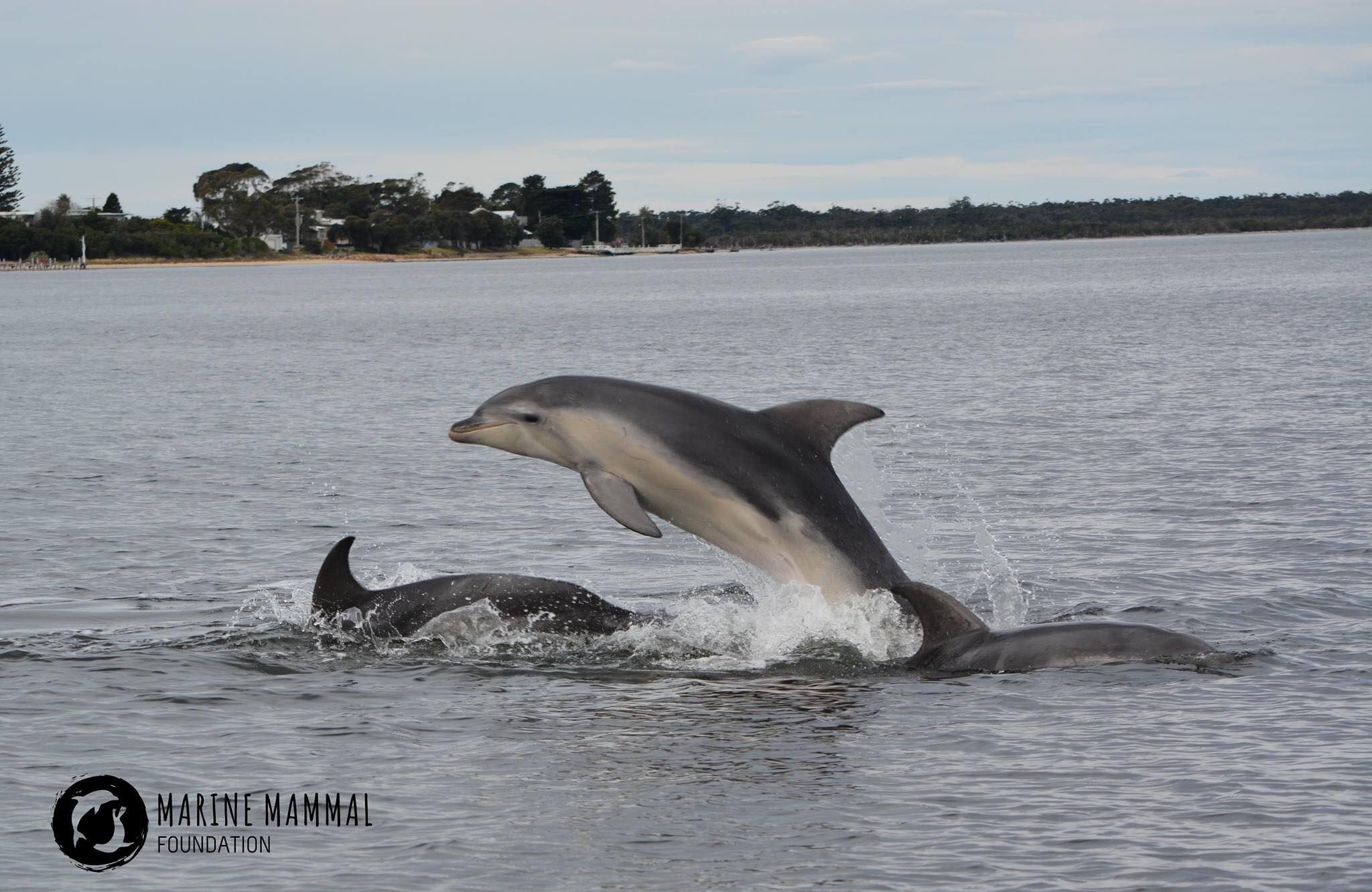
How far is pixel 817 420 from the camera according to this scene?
1249 centimetres

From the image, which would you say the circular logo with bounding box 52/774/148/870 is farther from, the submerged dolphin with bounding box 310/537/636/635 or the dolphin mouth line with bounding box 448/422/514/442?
the submerged dolphin with bounding box 310/537/636/635

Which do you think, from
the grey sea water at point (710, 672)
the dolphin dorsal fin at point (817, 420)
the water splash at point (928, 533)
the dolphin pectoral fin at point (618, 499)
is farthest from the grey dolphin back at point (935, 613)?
the water splash at point (928, 533)

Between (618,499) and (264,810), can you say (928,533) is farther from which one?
(264,810)

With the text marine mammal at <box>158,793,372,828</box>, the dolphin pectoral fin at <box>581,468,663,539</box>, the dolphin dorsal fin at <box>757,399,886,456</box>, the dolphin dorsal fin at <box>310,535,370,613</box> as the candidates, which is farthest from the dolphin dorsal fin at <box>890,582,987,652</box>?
the dolphin dorsal fin at <box>310,535,370,613</box>

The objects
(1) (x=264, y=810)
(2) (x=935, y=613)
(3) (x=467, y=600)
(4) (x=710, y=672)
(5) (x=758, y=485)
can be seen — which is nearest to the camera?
(1) (x=264, y=810)

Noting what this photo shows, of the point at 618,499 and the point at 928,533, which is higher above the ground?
the point at 618,499

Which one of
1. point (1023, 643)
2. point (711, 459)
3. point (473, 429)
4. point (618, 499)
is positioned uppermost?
point (473, 429)

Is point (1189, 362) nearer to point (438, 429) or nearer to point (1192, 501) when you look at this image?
point (438, 429)

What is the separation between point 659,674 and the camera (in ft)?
41.7

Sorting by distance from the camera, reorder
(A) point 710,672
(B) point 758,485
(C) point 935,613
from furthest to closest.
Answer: (A) point 710,672, (C) point 935,613, (B) point 758,485

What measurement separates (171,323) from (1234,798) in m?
84.7

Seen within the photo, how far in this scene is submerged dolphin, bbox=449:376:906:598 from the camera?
1197 cm

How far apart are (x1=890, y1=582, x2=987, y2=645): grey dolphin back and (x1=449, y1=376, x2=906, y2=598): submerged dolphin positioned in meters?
0.44

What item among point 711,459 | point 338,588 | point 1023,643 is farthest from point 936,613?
point 338,588
